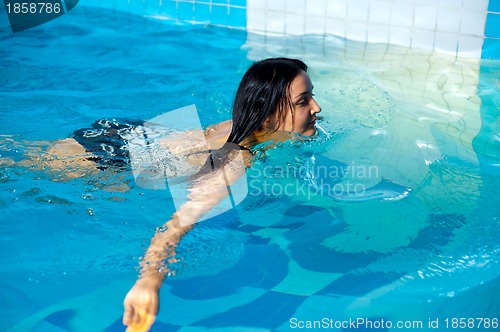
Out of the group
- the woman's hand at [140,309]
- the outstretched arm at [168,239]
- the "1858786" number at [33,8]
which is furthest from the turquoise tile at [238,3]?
the woman's hand at [140,309]

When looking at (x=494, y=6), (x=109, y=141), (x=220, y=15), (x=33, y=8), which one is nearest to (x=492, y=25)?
(x=494, y=6)

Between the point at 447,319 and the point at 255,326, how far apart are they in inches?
28.4

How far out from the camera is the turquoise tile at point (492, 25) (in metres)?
5.87

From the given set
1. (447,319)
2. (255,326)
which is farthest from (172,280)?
(447,319)

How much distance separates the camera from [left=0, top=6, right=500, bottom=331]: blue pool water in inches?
100

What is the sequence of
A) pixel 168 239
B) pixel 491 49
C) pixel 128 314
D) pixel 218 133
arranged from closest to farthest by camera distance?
pixel 128 314
pixel 168 239
pixel 218 133
pixel 491 49

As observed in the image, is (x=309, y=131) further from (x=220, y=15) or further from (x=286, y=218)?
(x=220, y=15)

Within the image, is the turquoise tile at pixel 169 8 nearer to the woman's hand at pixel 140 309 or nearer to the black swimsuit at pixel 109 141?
the black swimsuit at pixel 109 141

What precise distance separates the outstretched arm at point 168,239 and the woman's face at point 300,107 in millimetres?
272

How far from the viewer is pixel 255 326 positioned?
8.02 ft

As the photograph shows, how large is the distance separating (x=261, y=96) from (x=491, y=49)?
3.51 metres

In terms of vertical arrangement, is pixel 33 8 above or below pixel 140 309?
above

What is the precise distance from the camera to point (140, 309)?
2.20m

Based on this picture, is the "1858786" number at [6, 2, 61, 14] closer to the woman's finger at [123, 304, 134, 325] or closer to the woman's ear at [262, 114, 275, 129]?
the woman's ear at [262, 114, 275, 129]
